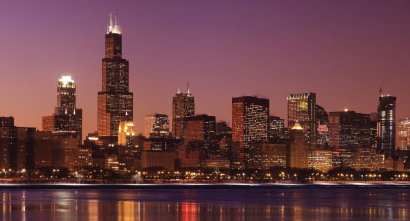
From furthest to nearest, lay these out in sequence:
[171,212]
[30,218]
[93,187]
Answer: [93,187] → [171,212] → [30,218]

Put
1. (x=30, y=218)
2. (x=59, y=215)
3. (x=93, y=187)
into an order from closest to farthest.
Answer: (x=30, y=218)
(x=59, y=215)
(x=93, y=187)

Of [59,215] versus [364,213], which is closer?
[59,215]

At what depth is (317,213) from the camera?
238 ft

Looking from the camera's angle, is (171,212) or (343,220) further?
(171,212)

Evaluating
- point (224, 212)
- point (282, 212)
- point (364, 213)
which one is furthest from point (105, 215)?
point (364, 213)

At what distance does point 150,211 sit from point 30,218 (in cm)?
1491

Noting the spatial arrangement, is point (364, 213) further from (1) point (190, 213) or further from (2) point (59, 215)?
(2) point (59, 215)

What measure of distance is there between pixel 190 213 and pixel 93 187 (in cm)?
10629

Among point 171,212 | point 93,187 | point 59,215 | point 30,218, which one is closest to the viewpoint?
point 30,218

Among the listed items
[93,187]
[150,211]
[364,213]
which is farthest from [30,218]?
[93,187]

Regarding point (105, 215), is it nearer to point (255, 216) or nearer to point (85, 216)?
point (85, 216)

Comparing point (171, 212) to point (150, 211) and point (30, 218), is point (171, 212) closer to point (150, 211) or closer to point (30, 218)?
point (150, 211)

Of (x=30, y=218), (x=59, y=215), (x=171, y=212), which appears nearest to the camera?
(x=30, y=218)

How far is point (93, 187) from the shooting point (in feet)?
568
